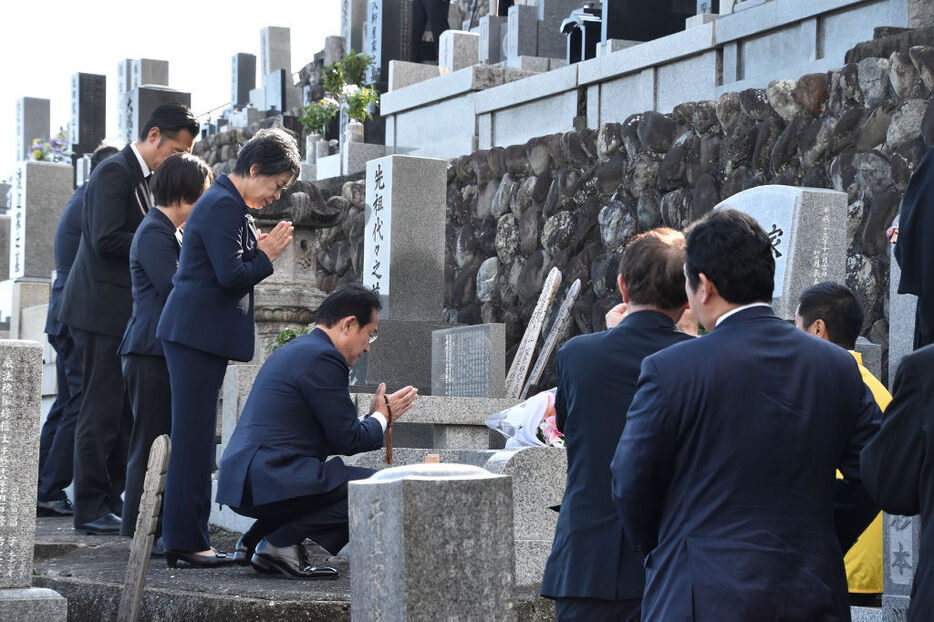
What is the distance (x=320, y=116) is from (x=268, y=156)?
50.2ft

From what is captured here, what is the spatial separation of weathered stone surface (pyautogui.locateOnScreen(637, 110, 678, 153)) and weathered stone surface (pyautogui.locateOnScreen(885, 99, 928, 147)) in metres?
2.81

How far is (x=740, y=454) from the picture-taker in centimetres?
278

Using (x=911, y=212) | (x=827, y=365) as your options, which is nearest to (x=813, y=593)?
(x=827, y=365)

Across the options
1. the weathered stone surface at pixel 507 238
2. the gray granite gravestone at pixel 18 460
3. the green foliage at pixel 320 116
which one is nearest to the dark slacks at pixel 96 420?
the gray granite gravestone at pixel 18 460

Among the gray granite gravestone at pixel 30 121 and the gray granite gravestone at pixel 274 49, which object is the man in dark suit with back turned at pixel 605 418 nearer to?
the gray granite gravestone at pixel 30 121

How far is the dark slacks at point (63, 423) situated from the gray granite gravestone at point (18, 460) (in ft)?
6.93

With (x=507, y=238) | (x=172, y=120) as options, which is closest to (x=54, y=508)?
(x=172, y=120)

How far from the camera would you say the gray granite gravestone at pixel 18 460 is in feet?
14.7

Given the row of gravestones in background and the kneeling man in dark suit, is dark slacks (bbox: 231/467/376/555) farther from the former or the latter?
the row of gravestones in background

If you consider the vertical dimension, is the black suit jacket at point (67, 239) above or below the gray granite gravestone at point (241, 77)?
below

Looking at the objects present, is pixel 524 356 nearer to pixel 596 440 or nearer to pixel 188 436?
pixel 188 436

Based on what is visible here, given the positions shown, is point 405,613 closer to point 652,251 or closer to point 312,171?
point 652,251

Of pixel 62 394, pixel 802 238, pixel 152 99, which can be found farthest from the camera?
pixel 152 99

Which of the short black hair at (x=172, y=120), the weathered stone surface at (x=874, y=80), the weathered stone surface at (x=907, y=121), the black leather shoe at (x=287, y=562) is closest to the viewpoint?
the black leather shoe at (x=287, y=562)
